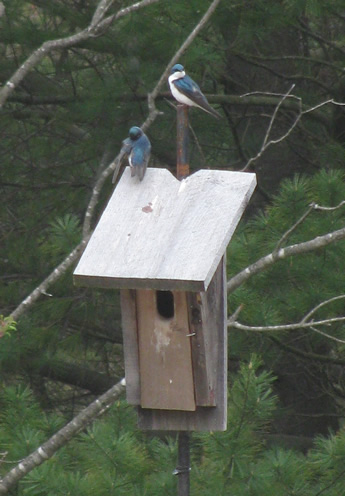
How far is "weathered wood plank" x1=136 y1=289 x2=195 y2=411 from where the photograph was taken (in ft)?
7.28

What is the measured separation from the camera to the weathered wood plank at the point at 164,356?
2219mm

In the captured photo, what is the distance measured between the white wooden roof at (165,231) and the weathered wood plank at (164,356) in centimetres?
15

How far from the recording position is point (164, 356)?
7.34ft

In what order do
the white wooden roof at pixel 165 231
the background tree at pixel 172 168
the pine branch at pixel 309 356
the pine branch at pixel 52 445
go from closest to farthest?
the white wooden roof at pixel 165 231, the pine branch at pixel 52 445, the background tree at pixel 172 168, the pine branch at pixel 309 356

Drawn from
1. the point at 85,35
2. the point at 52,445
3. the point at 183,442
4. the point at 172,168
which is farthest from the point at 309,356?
the point at 183,442

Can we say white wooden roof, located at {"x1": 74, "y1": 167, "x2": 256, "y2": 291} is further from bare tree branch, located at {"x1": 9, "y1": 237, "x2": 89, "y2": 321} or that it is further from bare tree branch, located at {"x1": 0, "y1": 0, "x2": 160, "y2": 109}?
bare tree branch, located at {"x1": 0, "y1": 0, "x2": 160, "y2": 109}

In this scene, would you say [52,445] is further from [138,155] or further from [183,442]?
[138,155]

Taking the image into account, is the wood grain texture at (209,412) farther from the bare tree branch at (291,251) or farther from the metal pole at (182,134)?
the bare tree branch at (291,251)

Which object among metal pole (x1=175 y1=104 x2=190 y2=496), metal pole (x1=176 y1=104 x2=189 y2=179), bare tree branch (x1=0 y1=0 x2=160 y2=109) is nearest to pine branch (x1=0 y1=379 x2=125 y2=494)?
metal pole (x1=175 y1=104 x2=190 y2=496)

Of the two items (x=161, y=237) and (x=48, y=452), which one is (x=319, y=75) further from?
(x=161, y=237)

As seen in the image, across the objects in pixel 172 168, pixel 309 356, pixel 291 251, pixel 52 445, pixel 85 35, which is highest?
pixel 85 35

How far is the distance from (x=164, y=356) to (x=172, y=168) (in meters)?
2.50

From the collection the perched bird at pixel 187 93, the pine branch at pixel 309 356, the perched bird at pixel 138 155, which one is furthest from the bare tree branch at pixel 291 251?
the pine branch at pixel 309 356

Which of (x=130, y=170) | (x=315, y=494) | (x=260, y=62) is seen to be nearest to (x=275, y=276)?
(x=315, y=494)
